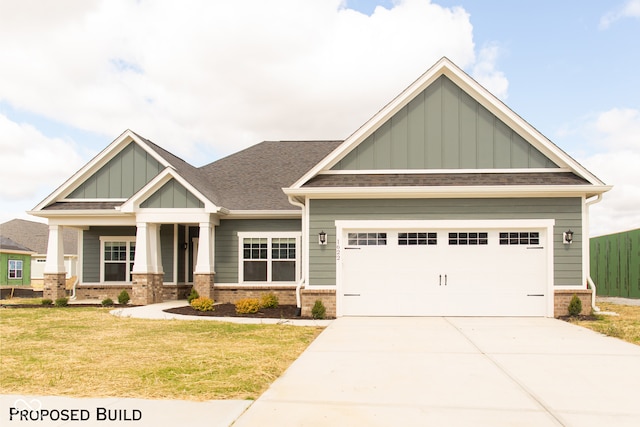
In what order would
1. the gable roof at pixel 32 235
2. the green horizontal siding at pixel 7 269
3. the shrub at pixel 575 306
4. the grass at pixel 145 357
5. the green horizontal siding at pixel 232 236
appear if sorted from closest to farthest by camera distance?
the grass at pixel 145 357
the shrub at pixel 575 306
the green horizontal siding at pixel 232 236
the green horizontal siding at pixel 7 269
the gable roof at pixel 32 235

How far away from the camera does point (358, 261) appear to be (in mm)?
15719

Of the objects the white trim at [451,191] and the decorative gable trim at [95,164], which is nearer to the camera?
the white trim at [451,191]

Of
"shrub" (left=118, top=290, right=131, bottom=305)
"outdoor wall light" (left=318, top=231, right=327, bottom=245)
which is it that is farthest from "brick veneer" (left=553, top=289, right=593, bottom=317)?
"shrub" (left=118, top=290, right=131, bottom=305)

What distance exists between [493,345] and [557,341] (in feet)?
4.69

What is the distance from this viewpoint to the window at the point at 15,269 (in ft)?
126

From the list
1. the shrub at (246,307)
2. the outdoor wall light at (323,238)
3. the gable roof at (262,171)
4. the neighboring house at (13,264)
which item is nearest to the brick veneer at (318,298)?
the outdoor wall light at (323,238)

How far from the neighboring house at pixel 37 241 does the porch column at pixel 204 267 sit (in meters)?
27.1

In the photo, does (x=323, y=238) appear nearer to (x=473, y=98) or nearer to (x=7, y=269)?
(x=473, y=98)

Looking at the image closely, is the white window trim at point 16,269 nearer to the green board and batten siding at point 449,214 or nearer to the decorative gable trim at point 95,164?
the decorative gable trim at point 95,164

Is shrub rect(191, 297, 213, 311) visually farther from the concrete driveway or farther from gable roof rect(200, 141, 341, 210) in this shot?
the concrete driveway

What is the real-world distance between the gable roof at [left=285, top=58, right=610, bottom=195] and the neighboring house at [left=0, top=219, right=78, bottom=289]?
32.6m

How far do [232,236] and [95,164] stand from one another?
5693mm

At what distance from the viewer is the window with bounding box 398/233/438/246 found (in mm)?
15719

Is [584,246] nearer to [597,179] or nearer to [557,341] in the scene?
[597,179]
